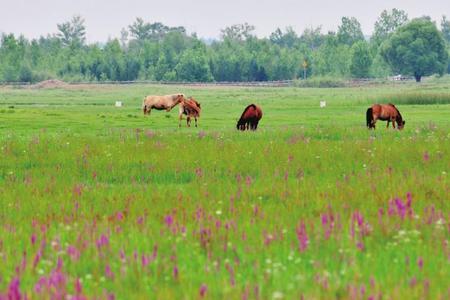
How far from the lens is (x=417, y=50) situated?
7141 inches

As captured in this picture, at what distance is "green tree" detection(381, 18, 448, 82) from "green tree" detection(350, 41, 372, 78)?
17.8ft

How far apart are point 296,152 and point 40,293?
1453cm

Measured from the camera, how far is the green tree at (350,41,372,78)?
7283 inches

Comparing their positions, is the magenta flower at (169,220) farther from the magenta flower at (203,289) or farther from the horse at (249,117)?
the horse at (249,117)

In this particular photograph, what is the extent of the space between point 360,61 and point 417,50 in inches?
520

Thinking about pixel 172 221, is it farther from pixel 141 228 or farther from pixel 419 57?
pixel 419 57

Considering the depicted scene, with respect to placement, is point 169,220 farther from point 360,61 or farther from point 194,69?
point 360,61

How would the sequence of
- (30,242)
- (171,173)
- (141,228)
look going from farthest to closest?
(171,173), (141,228), (30,242)

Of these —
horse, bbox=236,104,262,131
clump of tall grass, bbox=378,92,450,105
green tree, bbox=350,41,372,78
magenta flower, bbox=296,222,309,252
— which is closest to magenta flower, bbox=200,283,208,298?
magenta flower, bbox=296,222,309,252

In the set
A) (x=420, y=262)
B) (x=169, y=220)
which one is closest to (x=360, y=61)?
(x=169, y=220)

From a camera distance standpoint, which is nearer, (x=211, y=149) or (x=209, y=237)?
(x=209, y=237)

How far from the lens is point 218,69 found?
193000 mm

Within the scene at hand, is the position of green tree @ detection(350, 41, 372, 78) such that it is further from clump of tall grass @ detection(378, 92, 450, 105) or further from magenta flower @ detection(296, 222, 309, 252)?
magenta flower @ detection(296, 222, 309, 252)

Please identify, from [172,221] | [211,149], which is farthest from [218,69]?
[172,221]
